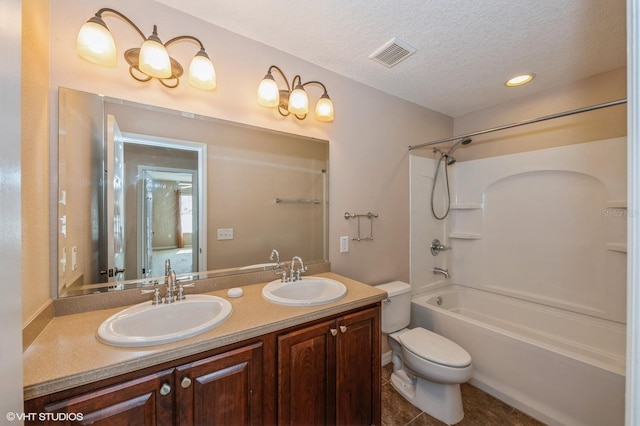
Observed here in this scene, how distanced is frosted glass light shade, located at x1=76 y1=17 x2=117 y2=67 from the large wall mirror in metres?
0.17

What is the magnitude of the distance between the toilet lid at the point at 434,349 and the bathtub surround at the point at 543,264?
1.17ft

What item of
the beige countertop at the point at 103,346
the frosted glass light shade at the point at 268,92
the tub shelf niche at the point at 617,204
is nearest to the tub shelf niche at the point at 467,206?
the tub shelf niche at the point at 617,204

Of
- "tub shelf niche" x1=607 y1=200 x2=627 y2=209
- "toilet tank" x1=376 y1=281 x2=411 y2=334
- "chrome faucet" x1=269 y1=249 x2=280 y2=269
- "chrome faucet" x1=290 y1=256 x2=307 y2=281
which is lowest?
"toilet tank" x1=376 y1=281 x2=411 y2=334

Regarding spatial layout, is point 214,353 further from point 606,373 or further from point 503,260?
point 503,260

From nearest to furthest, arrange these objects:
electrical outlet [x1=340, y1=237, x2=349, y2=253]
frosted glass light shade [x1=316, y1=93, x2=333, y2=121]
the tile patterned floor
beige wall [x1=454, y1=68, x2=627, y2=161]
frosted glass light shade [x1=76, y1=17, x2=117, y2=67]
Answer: frosted glass light shade [x1=76, y1=17, x2=117, y2=67] < the tile patterned floor < frosted glass light shade [x1=316, y1=93, x2=333, y2=121] < beige wall [x1=454, y1=68, x2=627, y2=161] < electrical outlet [x1=340, y1=237, x2=349, y2=253]

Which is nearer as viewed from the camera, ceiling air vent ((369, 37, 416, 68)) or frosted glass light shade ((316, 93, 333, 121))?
ceiling air vent ((369, 37, 416, 68))

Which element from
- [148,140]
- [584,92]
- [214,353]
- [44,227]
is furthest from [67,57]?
[584,92]

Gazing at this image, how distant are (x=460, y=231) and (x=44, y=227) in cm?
327

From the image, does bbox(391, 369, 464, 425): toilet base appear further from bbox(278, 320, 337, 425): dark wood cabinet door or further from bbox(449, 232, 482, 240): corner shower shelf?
bbox(449, 232, 482, 240): corner shower shelf

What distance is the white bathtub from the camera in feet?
4.62

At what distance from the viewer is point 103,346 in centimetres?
82

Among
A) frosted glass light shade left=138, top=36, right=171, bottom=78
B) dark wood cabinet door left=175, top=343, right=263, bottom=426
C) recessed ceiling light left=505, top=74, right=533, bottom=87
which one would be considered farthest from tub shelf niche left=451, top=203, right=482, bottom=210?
frosted glass light shade left=138, top=36, right=171, bottom=78

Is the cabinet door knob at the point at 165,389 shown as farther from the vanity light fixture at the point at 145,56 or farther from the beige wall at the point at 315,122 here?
the vanity light fixture at the point at 145,56

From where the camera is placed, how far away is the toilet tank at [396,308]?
1964 mm
